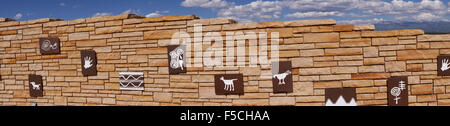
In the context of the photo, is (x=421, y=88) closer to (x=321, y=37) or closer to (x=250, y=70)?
(x=321, y=37)

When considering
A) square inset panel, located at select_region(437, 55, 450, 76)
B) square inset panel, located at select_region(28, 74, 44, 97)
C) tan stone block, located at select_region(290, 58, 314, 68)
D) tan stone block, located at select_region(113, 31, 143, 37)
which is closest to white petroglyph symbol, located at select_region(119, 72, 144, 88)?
tan stone block, located at select_region(113, 31, 143, 37)

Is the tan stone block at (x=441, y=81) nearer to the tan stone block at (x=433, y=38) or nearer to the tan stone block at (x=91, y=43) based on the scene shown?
the tan stone block at (x=433, y=38)

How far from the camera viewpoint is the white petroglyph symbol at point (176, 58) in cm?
551

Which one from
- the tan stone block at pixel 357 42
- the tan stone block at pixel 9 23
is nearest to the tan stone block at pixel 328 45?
the tan stone block at pixel 357 42

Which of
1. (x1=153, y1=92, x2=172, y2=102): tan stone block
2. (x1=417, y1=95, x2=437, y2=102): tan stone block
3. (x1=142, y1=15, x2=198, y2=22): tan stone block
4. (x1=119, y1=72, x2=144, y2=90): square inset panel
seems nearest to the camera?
(x1=417, y1=95, x2=437, y2=102): tan stone block

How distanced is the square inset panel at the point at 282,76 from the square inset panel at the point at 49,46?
15.0 feet

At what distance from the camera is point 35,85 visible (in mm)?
6539

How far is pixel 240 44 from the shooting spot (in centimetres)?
527

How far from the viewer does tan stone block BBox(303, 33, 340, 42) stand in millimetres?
5031

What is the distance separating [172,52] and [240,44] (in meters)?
1.29

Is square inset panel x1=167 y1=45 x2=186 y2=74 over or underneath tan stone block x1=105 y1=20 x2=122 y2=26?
underneath

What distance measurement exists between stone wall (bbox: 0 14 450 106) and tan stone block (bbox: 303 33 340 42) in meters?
0.02

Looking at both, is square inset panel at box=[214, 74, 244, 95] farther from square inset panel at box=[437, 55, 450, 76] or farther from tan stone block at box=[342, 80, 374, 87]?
square inset panel at box=[437, 55, 450, 76]
